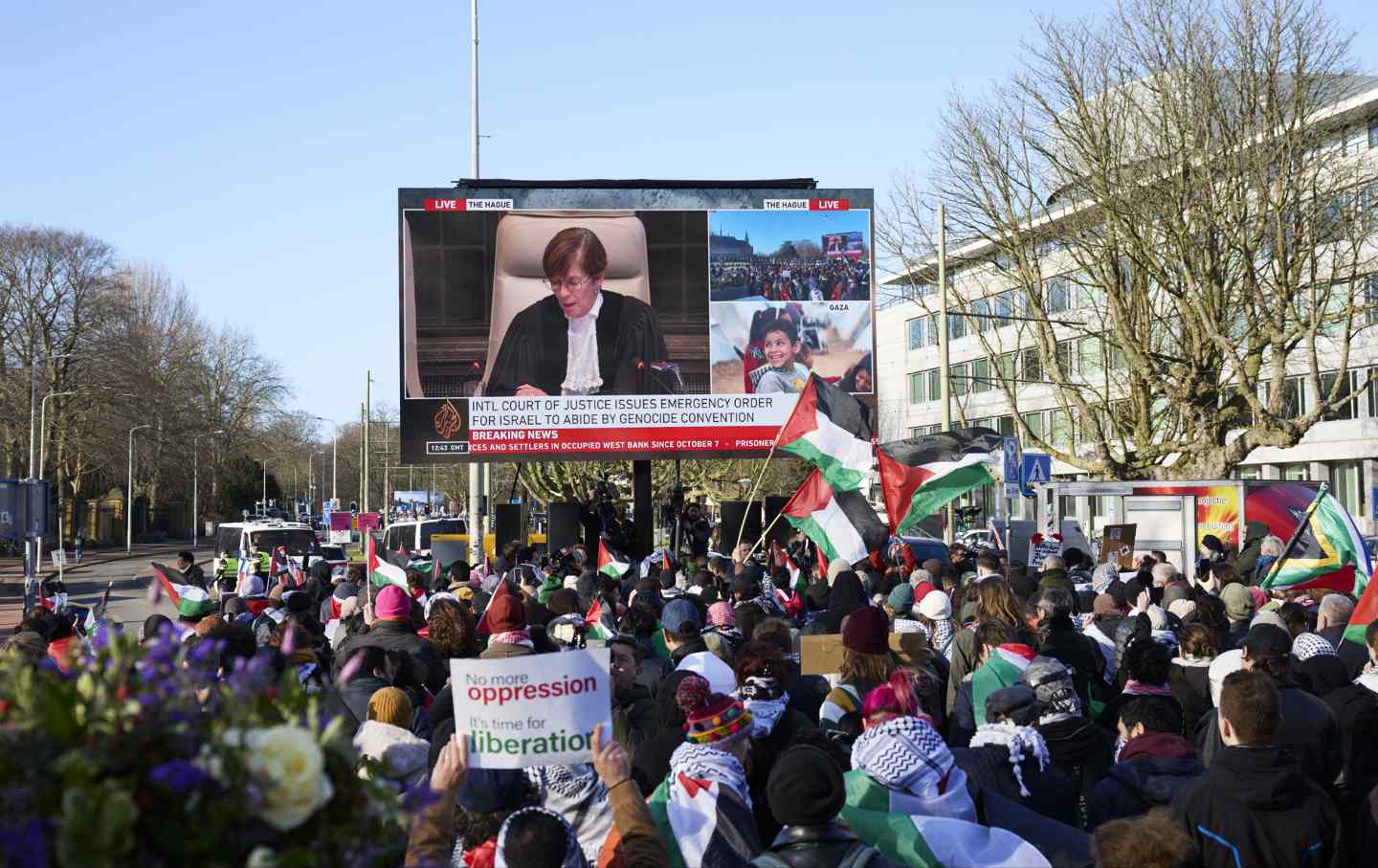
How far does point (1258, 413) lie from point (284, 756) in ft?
89.5

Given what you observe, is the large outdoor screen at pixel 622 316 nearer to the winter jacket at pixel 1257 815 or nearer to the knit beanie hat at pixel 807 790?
the winter jacket at pixel 1257 815

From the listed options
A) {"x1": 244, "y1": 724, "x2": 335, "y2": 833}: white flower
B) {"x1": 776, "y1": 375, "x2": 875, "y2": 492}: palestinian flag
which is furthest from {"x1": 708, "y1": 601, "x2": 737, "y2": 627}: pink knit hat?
{"x1": 776, "y1": 375, "x2": 875, "y2": 492}: palestinian flag

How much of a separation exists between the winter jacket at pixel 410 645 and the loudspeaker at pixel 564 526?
63.0 feet

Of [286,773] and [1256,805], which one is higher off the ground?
[286,773]

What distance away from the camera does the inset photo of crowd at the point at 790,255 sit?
26438mm

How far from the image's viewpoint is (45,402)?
60375 mm

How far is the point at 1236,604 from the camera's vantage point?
10438 millimetres

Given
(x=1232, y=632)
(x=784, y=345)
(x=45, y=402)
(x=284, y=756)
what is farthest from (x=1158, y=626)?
(x=45, y=402)

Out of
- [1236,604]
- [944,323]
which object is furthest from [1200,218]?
[1236,604]

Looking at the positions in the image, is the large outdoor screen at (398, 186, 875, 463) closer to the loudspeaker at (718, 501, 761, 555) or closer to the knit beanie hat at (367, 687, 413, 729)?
the loudspeaker at (718, 501, 761, 555)

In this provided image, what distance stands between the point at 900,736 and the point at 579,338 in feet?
70.6

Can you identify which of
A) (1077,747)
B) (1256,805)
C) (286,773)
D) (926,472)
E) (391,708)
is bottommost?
(1077,747)

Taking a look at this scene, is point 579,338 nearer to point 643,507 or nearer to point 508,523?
point 643,507

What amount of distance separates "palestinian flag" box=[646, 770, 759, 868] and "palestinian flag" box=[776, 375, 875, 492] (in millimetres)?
10916
